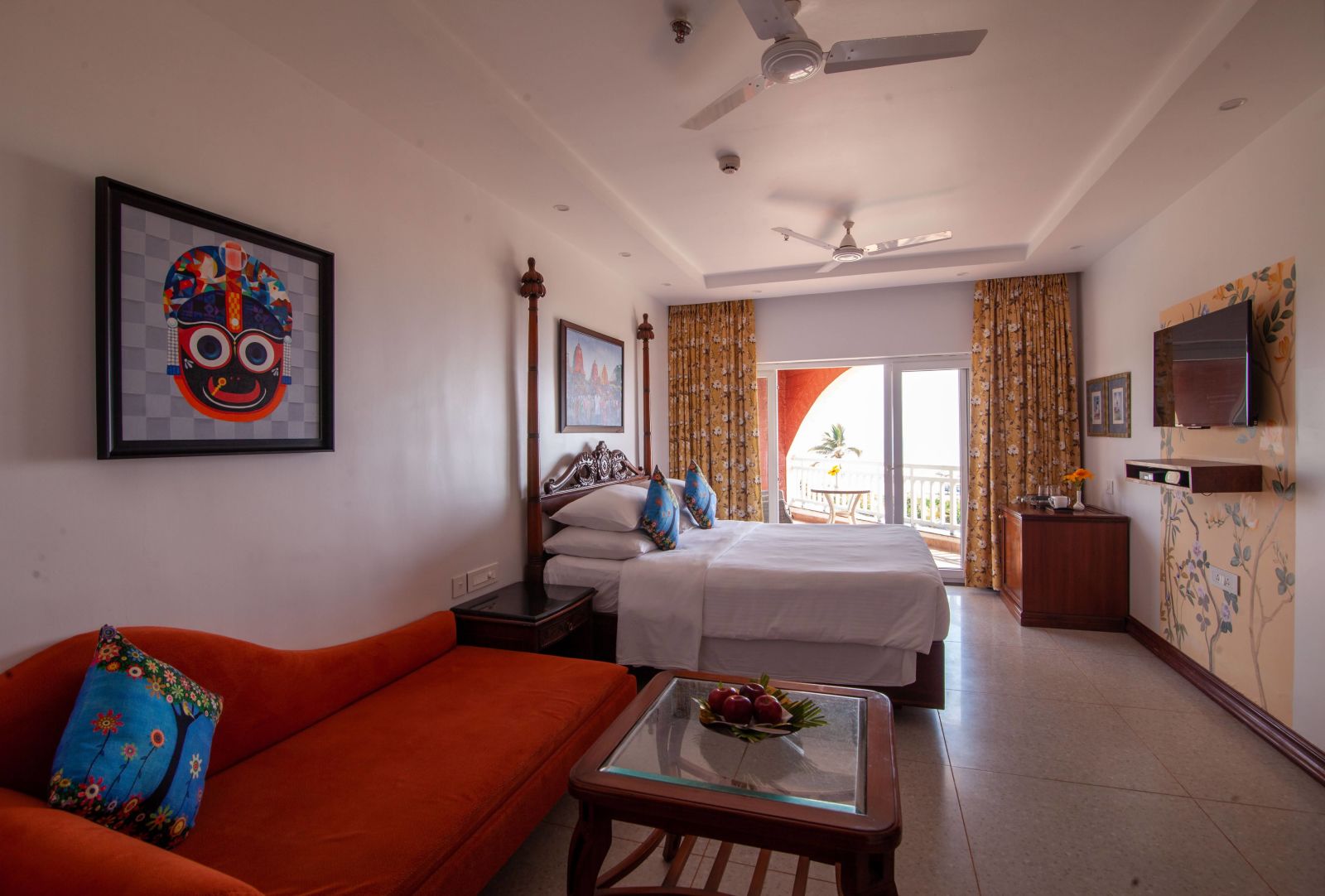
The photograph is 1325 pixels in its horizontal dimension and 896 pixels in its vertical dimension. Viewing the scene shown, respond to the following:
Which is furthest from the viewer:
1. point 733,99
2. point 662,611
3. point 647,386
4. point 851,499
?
point 851,499

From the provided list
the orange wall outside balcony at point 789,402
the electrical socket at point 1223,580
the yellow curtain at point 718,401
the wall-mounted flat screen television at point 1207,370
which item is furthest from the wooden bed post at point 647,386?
the electrical socket at point 1223,580

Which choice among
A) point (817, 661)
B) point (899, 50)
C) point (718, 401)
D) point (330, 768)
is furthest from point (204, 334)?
point (718, 401)

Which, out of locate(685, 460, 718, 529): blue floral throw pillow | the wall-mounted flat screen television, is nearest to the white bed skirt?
locate(685, 460, 718, 529): blue floral throw pillow

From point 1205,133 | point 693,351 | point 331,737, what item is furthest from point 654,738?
point 693,351

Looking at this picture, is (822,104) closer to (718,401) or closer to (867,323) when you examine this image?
(867,323)

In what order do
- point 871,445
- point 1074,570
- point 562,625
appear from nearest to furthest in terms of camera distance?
point 562,625
point 1074,570
point 871,445

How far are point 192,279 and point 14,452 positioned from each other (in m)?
0.62

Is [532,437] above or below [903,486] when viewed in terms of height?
above

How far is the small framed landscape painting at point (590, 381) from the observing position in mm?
3936

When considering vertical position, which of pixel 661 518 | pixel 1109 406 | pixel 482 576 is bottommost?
pixel 482 576

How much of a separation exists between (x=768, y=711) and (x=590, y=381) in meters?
2.86

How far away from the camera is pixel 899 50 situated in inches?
69.4

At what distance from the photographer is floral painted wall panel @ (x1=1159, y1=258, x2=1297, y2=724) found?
2549mm

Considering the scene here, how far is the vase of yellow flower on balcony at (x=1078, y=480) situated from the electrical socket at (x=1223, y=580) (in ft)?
4.36
